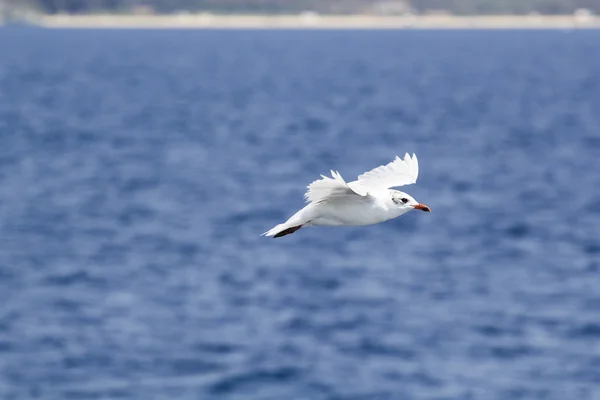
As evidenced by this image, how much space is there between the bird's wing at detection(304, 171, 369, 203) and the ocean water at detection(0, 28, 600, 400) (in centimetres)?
2739

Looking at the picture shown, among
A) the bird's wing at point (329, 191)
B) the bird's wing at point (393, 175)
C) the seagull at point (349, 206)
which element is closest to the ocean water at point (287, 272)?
the bird's wing at point (393, 175)

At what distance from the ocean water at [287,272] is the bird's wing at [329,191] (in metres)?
27.4

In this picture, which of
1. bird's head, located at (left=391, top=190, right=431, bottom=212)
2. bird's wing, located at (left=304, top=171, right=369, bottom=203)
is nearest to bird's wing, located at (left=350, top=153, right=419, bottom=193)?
bird's head, located at (left=391, top=190, right=431, bottom=212)

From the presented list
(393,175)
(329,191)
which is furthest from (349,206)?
(393,175)

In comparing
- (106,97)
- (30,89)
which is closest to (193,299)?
(106,97)

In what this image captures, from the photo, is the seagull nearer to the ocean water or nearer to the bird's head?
the bird's head

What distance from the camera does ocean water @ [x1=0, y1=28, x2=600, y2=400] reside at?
43.4 metres

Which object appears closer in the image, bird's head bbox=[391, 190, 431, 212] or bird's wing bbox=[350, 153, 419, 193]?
bird's head bbox=[391, 190, 431, 212]

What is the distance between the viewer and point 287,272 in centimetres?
5788

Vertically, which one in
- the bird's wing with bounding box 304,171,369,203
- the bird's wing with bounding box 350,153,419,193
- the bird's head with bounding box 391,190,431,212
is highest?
the bird's wing with bounding box 350,153,419,193

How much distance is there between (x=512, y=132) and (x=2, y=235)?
67925 mm

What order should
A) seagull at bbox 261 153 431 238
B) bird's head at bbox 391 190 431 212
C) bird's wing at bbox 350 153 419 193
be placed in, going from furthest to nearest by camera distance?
bird's wing at bbox 350 153 419 193 → bird's head at bbox 391 190 431 212 → seagull at bbox 261 153 431 238

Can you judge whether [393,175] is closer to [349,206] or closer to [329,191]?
[349,206]

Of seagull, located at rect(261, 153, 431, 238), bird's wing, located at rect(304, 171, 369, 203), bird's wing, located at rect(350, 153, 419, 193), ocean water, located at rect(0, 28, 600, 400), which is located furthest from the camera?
ocean water, located at rect(0, 28, 600, 400)
